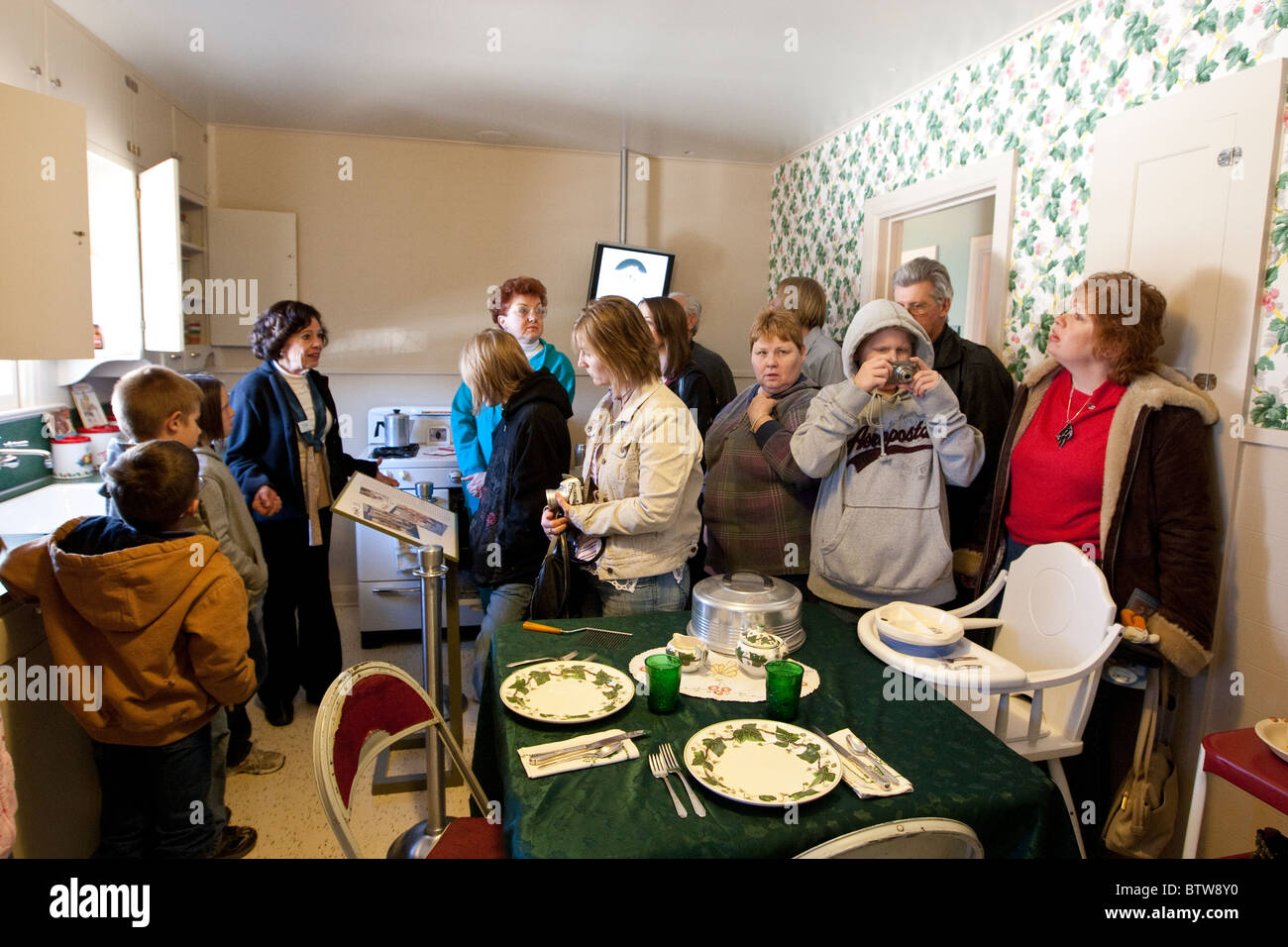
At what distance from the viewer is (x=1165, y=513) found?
74.9 inches

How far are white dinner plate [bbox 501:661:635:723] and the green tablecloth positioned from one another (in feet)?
0.07

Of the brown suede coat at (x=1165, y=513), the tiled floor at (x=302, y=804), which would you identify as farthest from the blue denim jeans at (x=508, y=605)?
the brown suede coat at (x=1165, y=513)

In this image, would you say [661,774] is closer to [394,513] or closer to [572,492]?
[572,492]

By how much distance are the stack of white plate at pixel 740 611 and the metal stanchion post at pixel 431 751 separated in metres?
0.60

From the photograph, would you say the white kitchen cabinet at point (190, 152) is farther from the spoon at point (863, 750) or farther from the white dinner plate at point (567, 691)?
the spoon at point (863, 750)

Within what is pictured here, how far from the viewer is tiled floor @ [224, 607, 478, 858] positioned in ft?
7.32

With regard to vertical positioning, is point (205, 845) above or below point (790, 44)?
below

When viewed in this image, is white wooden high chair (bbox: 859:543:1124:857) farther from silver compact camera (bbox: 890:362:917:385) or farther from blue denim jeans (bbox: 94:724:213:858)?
blue denim jeans (bbox: 94:724:213:858)

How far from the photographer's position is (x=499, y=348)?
2.37 m

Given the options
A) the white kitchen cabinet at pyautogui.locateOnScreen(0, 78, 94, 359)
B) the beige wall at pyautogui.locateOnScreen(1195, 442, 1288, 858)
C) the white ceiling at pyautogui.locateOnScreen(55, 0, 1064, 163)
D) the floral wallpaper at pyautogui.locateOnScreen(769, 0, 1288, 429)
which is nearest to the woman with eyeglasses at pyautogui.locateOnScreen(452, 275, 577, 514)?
the white ceiling at pyautogui.locateOnScreen(55, 0, 1064, 163)

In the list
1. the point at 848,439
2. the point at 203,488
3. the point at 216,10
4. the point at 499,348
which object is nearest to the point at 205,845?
the point at 203,488
